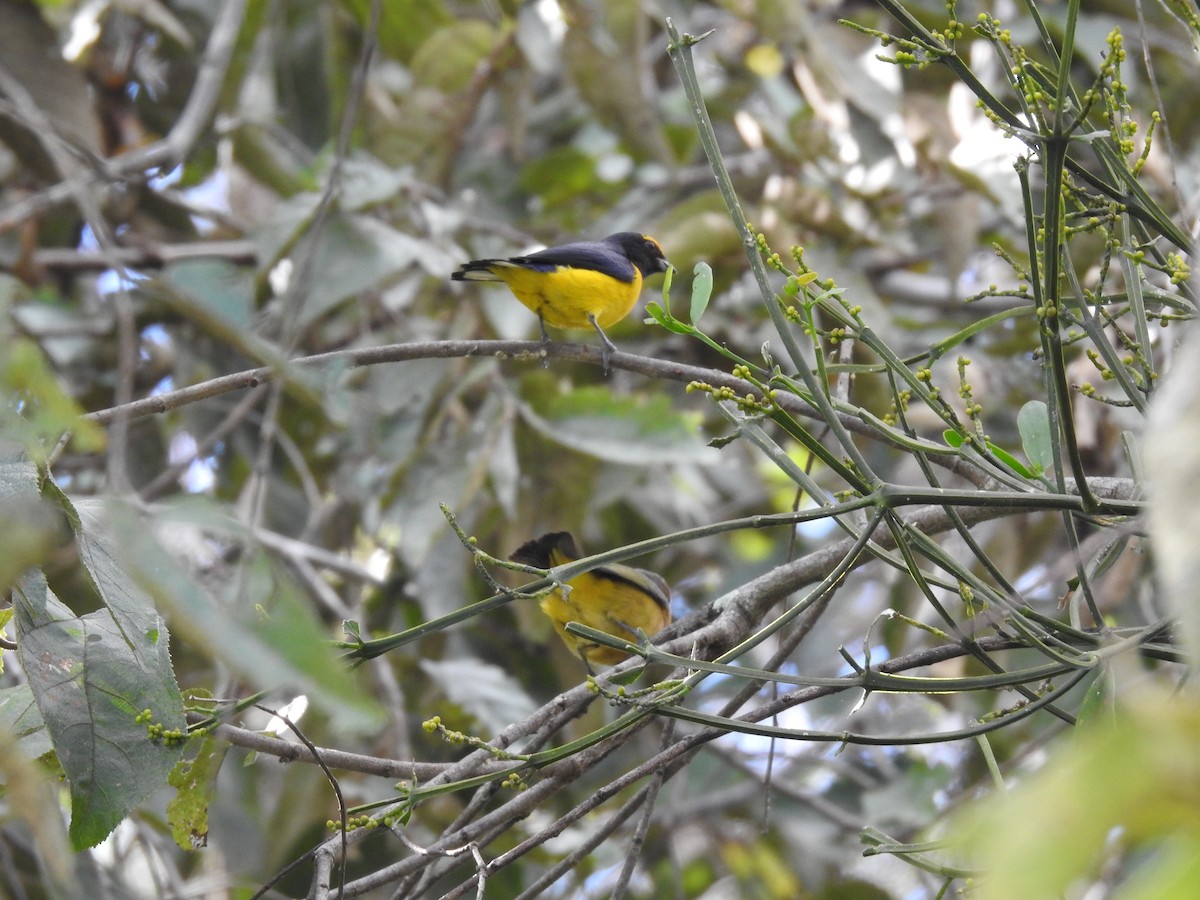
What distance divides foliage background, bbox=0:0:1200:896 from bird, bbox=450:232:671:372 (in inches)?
8.8

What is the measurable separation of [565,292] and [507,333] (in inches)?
9.7

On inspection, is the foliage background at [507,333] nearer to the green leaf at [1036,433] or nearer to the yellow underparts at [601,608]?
the yellow underparts at [601,608]

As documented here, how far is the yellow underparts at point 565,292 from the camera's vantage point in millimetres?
3980

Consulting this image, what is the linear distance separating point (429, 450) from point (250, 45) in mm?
2296

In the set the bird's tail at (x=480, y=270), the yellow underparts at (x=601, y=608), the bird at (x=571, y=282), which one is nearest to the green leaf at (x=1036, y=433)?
the yellow underparts at (x=601, y=608)

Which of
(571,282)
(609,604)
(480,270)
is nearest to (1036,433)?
Result: (609,604)

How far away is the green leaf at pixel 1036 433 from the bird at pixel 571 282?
2064 mm

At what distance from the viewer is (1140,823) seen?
564 millimetres

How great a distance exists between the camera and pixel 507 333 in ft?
13.4

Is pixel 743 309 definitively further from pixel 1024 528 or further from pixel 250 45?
pixel 250 45

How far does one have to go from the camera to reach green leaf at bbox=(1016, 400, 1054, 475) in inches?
70.6

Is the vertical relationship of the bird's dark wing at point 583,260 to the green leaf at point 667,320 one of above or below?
below

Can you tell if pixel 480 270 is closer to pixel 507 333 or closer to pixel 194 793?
pixel 507 333

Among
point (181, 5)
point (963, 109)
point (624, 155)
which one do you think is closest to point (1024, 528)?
point (963, 109)
